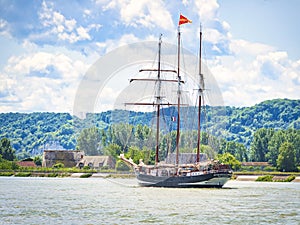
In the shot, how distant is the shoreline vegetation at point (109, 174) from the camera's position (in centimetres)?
15250

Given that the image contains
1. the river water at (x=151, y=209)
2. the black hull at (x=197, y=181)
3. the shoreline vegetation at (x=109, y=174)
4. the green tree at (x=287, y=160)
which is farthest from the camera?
the green tree at (x=287, y=160)

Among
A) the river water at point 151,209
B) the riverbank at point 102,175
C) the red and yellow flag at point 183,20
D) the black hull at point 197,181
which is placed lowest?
the river water at point 151,209

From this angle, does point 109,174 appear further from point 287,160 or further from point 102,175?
point 287,160

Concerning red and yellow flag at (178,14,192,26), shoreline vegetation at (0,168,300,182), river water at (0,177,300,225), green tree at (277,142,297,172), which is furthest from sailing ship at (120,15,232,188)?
green tree at (277,142,297,172)

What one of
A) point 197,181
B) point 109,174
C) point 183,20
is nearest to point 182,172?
point 197,181

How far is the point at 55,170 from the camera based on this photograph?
189m

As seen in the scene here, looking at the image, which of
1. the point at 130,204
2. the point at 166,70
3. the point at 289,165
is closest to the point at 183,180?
the point at 166,70

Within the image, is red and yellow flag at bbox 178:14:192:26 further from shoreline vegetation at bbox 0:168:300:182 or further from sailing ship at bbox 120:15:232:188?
shoreline vegetation at bbox 0:168:300:182

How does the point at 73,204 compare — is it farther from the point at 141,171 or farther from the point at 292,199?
the point at 141,171

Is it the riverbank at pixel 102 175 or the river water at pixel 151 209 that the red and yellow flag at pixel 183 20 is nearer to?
the river water at pixel 151 209

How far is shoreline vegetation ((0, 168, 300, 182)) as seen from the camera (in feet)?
500

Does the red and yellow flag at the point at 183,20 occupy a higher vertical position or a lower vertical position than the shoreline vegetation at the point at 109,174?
higher

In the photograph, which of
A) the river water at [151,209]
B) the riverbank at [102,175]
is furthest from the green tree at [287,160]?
the river water at [151,209]

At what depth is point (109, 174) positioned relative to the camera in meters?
178
